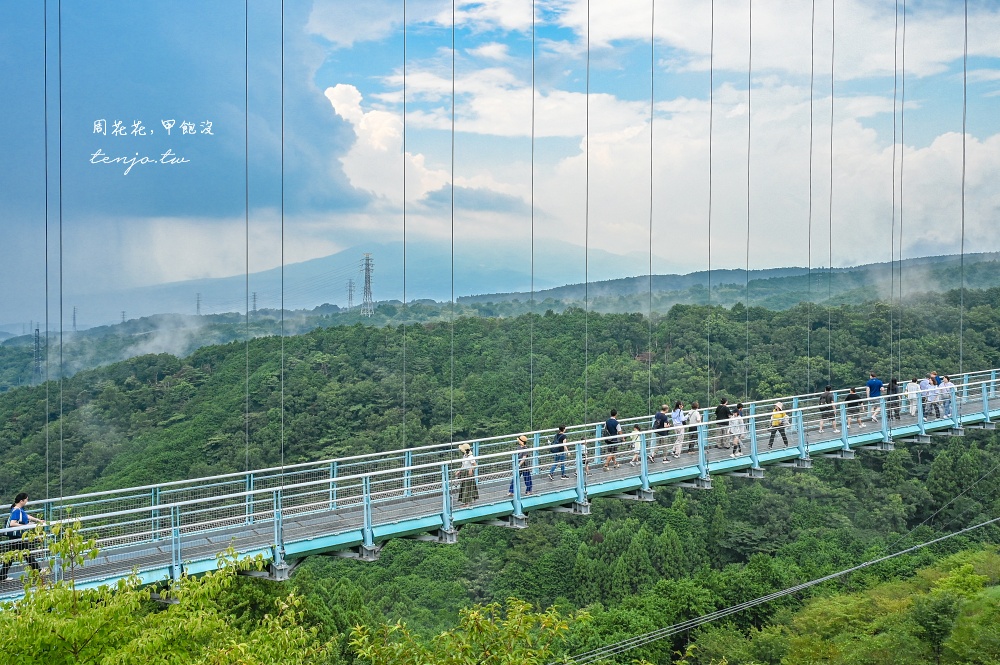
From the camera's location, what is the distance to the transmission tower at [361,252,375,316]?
4619cm

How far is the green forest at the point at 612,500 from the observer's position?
2908 cm

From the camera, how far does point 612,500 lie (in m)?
35.2

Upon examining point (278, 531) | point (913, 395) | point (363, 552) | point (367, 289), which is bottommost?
point (363, 552)

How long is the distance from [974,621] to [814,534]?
13497 millimetres

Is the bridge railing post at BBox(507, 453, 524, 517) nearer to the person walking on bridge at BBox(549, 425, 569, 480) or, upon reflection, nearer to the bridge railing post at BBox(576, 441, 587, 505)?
the person walking on bridge at BBox(549, 425, 569, 480)

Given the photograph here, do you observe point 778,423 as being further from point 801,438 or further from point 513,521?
point 513,521

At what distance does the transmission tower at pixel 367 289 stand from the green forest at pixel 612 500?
371 cm

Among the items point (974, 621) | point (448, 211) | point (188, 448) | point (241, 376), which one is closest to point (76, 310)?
point (241, 376)

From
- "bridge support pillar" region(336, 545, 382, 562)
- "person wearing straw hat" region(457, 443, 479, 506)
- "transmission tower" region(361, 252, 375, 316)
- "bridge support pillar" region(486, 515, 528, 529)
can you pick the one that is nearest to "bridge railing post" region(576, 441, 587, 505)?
"bridge support pillar" region(486, 515, 528, 529)

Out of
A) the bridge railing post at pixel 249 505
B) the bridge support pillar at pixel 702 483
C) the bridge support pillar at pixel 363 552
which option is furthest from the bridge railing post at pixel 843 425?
the bridge railing post at pixel 249 505

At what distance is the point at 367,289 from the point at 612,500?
1860 centimetres

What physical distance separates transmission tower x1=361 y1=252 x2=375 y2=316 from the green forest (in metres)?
3.71

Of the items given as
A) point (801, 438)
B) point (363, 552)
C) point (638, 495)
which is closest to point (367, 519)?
point (363, 552)

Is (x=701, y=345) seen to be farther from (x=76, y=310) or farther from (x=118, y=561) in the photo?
(x=118, y=561)
